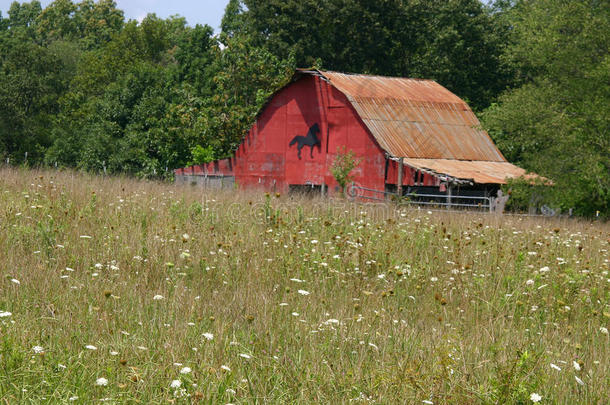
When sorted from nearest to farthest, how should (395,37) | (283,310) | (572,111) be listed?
(283,310) → (572,111) → (395,37)

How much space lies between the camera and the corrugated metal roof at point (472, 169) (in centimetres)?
2762

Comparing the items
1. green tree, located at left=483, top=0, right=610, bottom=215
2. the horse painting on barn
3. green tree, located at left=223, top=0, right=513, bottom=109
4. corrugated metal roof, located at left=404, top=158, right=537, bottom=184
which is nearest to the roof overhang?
corrugated metal roof, located at left=404, top=158, right=537, bottom=184

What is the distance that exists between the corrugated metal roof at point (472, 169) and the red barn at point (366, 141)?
65mm

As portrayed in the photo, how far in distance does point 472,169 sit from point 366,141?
4485mm

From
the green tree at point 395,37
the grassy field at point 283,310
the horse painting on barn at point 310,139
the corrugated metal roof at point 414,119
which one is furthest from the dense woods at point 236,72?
the grassy field at point 283,310

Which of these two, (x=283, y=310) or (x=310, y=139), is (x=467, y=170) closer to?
(x=310, y=139)

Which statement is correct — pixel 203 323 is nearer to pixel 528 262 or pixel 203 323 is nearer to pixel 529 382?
pixel 529 382

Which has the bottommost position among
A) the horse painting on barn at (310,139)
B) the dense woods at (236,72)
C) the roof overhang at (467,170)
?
the roof overhang at (467,170)

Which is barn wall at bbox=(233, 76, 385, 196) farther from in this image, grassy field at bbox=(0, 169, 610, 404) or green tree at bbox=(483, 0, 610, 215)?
grassy field at bbox=(0, 169, 610, 404)

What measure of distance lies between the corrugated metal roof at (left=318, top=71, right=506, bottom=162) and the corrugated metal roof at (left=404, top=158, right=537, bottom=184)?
647mm

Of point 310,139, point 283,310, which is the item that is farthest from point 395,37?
point 283,310

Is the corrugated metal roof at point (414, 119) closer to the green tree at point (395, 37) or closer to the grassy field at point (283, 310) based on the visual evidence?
the green tree at point (395, 37)

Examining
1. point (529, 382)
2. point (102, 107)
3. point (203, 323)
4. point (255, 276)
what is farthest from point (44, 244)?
point (102, 107)

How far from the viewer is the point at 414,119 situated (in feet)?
107
